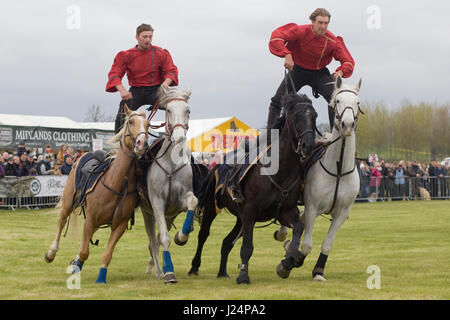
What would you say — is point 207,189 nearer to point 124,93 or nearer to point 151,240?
point 151,240

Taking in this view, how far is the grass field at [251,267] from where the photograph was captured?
7.89 meters

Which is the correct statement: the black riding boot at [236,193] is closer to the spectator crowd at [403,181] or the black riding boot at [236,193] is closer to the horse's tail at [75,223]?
the horse's tail at [75,223]

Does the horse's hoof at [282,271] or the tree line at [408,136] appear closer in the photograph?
the horse's hoof at [282,271]

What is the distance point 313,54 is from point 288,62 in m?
0.79

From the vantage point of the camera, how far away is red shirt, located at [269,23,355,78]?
9.80 meters

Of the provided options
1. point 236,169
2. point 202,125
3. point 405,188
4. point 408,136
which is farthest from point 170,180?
point 408,136

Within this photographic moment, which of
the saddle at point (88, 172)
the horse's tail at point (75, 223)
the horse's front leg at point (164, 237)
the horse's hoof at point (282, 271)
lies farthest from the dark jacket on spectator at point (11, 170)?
the horse's hoof at point (282, 271)

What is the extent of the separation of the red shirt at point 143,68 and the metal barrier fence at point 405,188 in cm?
2164

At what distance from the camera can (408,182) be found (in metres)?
32.7

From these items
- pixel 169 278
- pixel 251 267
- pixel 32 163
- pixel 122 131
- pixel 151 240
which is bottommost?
pixel 251 267

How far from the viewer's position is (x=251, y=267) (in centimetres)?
1081

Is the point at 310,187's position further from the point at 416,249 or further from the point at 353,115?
the point at 416,249

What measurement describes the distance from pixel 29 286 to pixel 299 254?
11.8 ft
